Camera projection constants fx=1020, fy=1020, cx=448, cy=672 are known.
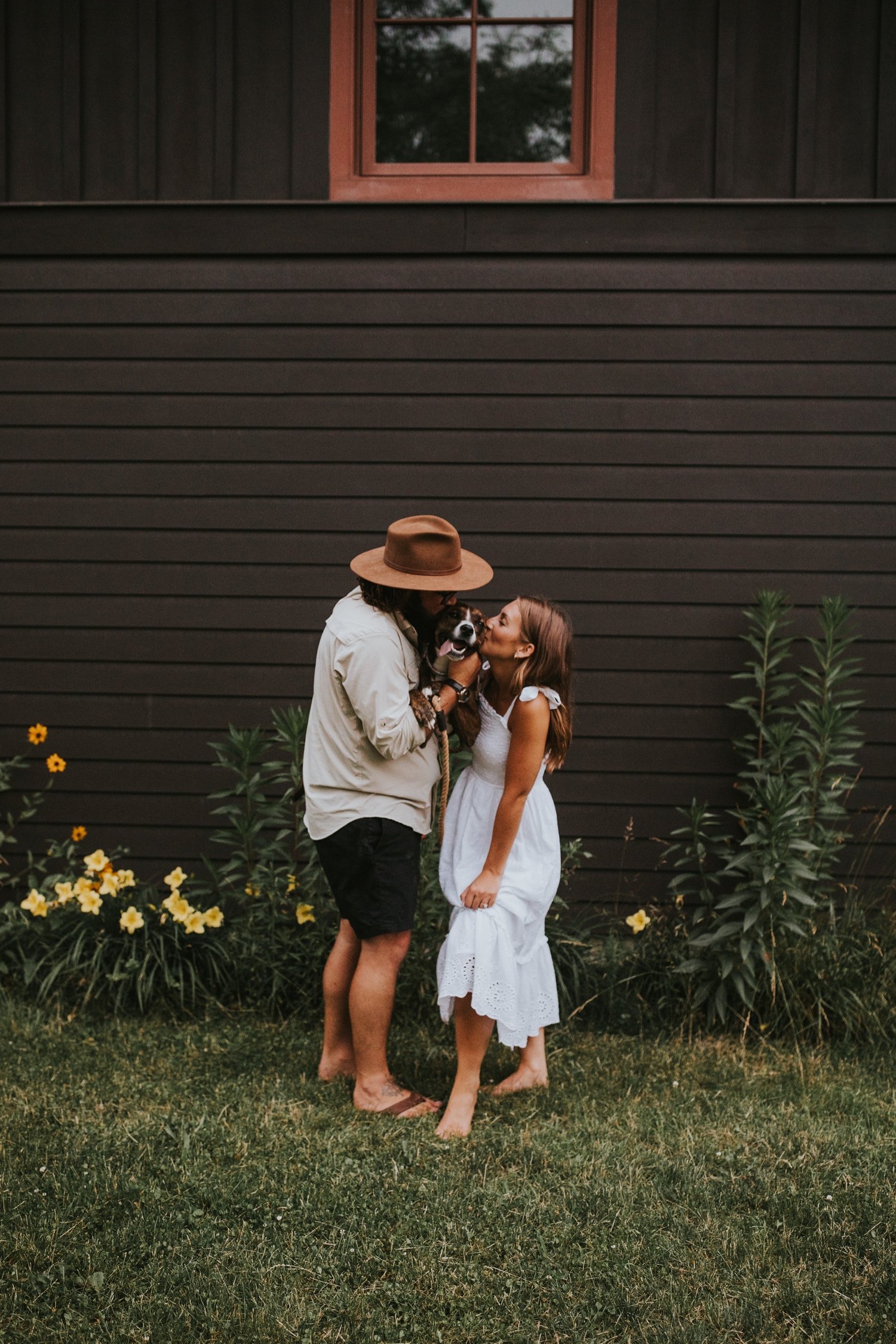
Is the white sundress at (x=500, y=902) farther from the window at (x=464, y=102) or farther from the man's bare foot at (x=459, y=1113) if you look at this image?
the window at (x=464, y=102)

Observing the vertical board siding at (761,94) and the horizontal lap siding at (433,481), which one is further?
the horizontal lap siding at (433,481)

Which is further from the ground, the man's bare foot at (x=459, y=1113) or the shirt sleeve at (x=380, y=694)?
the shirt sleeve at (x=380, y=694)

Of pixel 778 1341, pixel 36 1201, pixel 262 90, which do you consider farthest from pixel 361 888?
pixel 262 90

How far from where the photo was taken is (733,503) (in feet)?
15.1

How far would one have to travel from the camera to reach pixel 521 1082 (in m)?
3.47

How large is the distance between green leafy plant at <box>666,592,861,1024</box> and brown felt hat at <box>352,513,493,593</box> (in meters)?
1.59

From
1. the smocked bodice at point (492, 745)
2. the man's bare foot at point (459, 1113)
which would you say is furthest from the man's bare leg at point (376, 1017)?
the smocked bodice at point (492, 745)

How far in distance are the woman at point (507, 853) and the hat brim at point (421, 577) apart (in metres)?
0.17

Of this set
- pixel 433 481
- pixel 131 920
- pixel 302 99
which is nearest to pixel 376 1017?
pixel 131 920

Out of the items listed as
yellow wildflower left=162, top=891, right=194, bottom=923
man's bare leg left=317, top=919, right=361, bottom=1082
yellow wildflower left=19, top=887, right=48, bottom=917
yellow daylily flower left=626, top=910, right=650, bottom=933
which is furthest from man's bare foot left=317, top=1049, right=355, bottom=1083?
yellow wildflower left=19, top=887, right=48, bottom=917

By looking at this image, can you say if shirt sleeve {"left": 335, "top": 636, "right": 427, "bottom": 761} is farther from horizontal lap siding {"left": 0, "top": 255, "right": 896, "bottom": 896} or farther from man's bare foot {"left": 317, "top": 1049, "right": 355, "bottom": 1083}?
horizontal lap siding {"left": 0, "top": 255, "right": 896, "bottom": 896}

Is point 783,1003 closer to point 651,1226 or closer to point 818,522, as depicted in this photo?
point 651,1226

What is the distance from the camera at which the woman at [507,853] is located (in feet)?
10.3

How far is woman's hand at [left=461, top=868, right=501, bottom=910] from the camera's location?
10.4 feet
